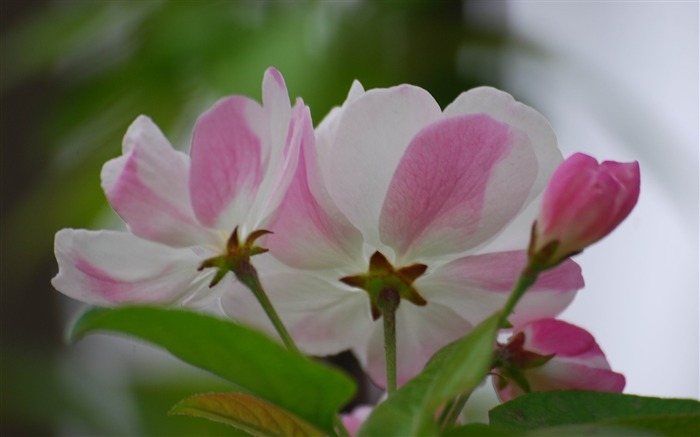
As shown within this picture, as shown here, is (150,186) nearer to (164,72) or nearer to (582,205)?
(582,205)

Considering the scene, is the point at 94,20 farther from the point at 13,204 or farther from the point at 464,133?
the point at 464,133

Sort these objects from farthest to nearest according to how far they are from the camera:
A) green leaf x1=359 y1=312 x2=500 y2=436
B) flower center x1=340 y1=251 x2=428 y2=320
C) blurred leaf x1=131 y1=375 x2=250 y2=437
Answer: blurred leaf x1=131 y1=375 x2=250 y2=437 < flower center x1=340 y1=251 x2=428 y2=320 < green leaf x1=359 y1=312 x2=500 y2=436

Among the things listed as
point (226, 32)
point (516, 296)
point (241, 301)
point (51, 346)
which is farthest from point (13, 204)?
point (516, 296)

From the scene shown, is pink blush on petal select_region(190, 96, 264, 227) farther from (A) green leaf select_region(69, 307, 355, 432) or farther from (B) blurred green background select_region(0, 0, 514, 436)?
(B) blurred green background select_region(0, 0, 514, 436)

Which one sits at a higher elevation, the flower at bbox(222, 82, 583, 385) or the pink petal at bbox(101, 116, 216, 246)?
the flower at bbox(222, 82, 583, 385)

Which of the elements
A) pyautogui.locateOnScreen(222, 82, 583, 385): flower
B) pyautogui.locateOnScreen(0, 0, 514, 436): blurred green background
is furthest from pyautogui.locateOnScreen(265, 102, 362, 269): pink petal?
pyautogui.locateOnScreen(0, 0, 514, 436): blurred green background

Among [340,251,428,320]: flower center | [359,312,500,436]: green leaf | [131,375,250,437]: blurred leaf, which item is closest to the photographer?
[359,312,500,436]: green leaf
